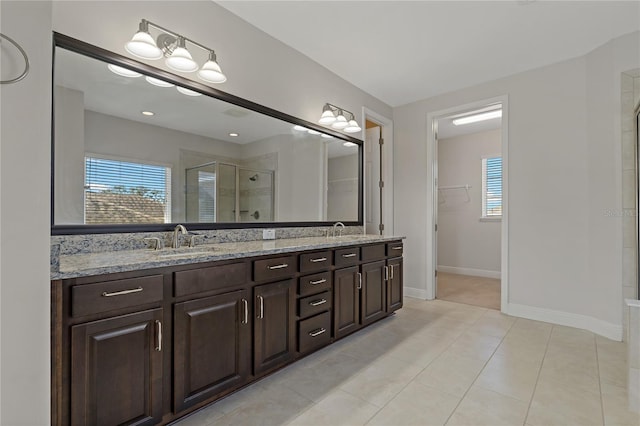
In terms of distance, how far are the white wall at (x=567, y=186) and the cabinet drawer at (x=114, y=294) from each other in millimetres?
3521

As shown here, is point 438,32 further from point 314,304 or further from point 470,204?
point 470,204

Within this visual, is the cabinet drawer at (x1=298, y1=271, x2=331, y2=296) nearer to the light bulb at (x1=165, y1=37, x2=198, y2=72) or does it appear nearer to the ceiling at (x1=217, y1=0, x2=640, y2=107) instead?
the light bulb at (x1=165, y1=37, x2=198, y2=72)

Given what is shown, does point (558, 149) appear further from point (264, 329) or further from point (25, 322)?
point (25, 322)

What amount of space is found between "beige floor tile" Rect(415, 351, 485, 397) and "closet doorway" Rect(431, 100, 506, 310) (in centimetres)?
251

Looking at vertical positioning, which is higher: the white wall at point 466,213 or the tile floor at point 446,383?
the white wall at point 466,213

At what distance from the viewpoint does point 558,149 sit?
10.4 feet

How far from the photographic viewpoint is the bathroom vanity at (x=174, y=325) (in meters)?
1.20

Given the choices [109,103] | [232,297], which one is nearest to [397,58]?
[109,103]

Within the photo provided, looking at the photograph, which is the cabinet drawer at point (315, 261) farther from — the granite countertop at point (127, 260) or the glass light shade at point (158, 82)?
the glass light shade at point (158, 82)

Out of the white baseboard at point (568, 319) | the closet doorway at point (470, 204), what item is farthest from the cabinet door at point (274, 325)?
the closet doorway at point (470, 204)

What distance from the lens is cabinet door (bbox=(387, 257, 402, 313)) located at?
3141 mm

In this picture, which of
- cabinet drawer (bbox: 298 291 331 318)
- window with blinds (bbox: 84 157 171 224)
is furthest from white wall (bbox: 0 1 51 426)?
cabinet drawer (bbox: 298 291 331 318)

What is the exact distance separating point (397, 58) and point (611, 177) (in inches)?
88.9

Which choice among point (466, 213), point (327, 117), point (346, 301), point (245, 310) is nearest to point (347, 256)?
point (346, 301)
